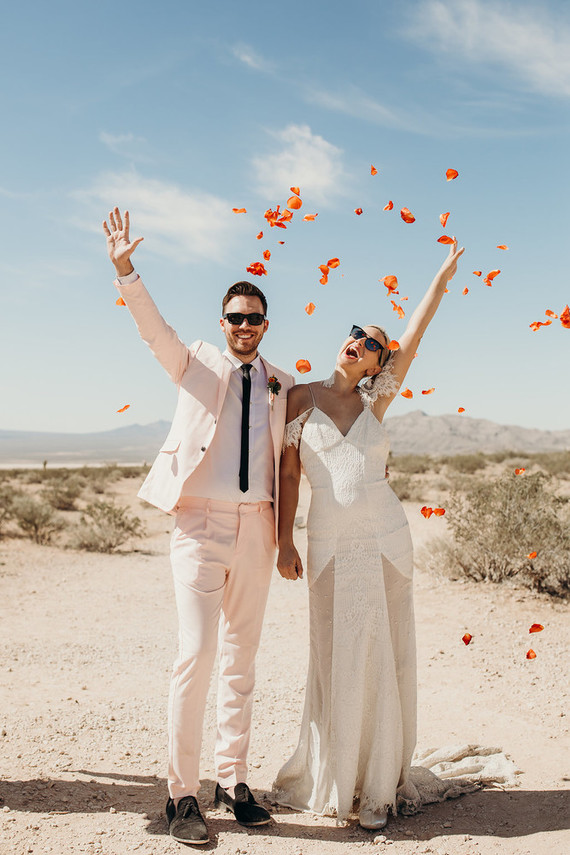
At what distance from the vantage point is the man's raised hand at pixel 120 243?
373cm

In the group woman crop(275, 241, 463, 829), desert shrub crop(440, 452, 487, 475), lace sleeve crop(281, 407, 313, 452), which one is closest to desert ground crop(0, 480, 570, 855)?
woman crop(275, 241, 463, 829)

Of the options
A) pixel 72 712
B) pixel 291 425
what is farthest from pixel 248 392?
pixel 72 712

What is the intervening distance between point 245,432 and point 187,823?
194cm

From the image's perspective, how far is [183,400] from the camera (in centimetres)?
394

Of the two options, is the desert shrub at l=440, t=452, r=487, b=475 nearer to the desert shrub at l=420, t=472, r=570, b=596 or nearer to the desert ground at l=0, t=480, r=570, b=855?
the desert shrub at l=420, t=472, r=570, b=596

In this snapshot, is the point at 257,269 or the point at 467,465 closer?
the point at 257,269

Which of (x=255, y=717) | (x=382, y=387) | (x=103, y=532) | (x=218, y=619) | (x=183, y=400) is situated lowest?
(x=255, y=717)

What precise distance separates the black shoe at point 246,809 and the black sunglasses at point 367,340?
244 centimetres

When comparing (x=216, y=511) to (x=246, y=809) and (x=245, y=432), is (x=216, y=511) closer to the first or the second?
(x=245, y=432)

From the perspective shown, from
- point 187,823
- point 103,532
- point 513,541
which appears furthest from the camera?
point 103,532

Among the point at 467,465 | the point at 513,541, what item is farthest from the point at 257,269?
the point at 467,465

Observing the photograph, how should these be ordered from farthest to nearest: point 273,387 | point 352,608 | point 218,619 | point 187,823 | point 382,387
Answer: point 382,387, point 273,387, point 352,608, point 218,619, point 187,823

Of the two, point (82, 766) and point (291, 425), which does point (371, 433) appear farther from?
point (82, 766)

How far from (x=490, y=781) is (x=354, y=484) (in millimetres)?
2008
